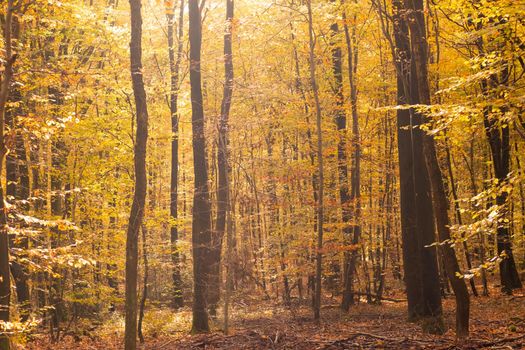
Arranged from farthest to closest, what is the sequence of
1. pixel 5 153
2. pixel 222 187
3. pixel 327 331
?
pixel 222 187, pixel 327 331, pixel 5 153

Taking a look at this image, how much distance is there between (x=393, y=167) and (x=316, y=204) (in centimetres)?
608

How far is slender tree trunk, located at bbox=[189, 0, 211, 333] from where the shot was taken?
1506 centimetres

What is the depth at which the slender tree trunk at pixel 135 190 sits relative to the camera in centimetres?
1155

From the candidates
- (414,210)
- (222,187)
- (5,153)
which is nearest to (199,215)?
(222,187)

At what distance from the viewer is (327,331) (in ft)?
43.2

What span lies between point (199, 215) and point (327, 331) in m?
5.10

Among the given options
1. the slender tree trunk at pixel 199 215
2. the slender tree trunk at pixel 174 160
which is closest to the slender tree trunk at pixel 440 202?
the slender tree trunk at pixel 199 215

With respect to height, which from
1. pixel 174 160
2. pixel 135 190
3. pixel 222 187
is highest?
pixel 174 160

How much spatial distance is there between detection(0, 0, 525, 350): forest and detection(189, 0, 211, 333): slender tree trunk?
6 cm

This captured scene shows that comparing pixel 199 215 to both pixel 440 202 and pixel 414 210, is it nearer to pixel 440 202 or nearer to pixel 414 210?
pixel 414 210

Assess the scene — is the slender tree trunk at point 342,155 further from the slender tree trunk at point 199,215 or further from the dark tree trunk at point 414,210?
the slender tree trunk at point 199,215

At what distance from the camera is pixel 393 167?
2059cm

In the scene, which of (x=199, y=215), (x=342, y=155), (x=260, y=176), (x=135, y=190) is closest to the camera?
(x=135, y=190)

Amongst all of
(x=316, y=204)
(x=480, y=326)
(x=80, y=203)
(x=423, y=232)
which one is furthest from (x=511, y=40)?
(x=80, y=203)
